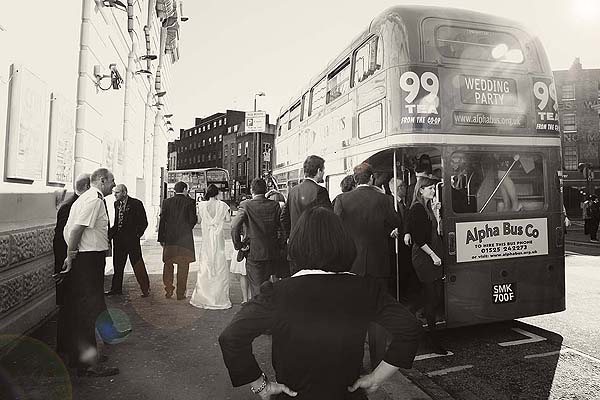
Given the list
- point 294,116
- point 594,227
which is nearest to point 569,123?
point 594,227

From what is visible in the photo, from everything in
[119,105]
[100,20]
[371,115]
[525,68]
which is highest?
[100,20]

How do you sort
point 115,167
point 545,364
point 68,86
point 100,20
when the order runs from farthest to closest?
point 115,167 → point 100,20 → point 68,86 → point 545,364

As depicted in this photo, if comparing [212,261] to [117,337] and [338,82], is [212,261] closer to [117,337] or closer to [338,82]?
[117,337]

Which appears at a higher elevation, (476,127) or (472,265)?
(476,127)

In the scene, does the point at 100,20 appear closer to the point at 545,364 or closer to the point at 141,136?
the point at 141,136

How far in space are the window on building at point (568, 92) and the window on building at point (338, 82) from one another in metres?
50.4

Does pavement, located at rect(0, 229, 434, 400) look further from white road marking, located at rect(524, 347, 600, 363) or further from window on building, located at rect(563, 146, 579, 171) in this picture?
window on building, located at rect(563, 146, 579, 171)

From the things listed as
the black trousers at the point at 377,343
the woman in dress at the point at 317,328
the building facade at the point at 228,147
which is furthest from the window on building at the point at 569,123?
the woman in dress at the point at 317,328

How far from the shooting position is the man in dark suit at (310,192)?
17.1 ft

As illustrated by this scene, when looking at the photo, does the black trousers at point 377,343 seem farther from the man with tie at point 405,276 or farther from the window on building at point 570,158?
the window on building at point 570,158

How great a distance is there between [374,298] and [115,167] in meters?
11.8

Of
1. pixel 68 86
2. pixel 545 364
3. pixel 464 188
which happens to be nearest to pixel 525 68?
pixel 464 188

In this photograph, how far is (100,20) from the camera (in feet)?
30.9

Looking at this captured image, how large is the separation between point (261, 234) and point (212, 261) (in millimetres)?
1914
